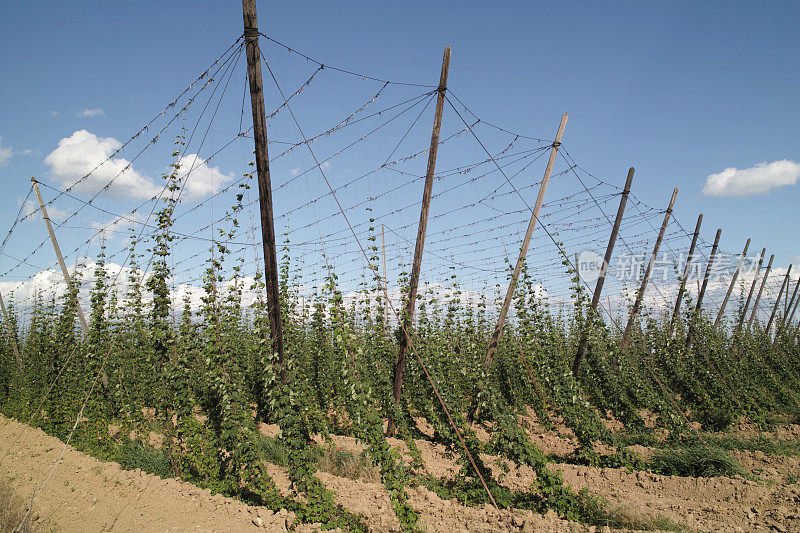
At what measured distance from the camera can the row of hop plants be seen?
18.4 feet

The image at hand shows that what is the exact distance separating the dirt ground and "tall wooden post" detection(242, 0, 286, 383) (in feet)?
6.51

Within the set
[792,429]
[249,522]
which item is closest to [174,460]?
[249,522]

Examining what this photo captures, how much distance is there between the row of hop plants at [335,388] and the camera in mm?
5598

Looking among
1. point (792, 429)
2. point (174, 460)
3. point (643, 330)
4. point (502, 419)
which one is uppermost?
point (643, 330)

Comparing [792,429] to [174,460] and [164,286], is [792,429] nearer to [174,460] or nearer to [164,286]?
[174,460]

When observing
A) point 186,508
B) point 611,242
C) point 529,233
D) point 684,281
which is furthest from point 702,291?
point 186,508

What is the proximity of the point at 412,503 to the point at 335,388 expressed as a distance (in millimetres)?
7028

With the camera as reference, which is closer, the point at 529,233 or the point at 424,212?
the point at 424,212

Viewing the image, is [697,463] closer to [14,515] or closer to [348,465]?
[348,465]

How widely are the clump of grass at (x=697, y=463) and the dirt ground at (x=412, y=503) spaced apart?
430 millimetres

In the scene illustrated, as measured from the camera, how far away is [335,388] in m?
12.1

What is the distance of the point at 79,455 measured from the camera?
8.25m

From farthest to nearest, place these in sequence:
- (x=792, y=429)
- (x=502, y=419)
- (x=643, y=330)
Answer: (x=643, y=330) → (x=792, y=429) → (x=502, y=419)

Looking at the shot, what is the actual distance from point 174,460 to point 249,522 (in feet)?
9.12
